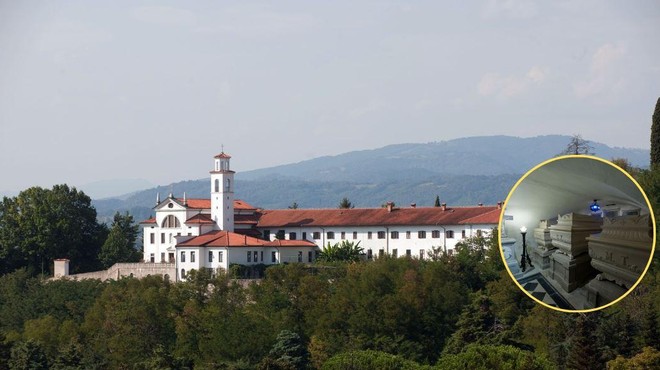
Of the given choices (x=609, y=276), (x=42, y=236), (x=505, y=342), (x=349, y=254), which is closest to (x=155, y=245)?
(x=42, y=236)

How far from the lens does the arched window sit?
56244 mm

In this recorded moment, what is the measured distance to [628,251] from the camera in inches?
150

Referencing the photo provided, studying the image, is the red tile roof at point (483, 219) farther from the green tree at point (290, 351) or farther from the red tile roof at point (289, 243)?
the green tree at point (290, 351)

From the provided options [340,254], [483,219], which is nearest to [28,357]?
[340,254]

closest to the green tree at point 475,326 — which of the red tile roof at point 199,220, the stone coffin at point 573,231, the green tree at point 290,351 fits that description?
the green tree at point 290,351

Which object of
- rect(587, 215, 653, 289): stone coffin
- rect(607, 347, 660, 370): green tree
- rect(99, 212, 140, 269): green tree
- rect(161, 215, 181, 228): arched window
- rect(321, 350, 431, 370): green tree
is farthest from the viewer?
rect(99, 212, 140, 269): green tree

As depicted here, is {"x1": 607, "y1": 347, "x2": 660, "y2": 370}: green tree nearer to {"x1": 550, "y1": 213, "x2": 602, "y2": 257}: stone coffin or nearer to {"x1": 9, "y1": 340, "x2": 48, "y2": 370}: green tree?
{"x1": 9, "y1": 340, "x2": 48, "y2": 370}: green tree

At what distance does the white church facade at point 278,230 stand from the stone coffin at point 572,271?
46337mm

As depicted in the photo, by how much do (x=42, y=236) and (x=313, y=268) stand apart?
15.1m

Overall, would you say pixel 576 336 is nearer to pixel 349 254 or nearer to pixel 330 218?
pixel 349 254

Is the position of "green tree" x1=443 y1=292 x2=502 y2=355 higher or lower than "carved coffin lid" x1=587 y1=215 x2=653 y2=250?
lower

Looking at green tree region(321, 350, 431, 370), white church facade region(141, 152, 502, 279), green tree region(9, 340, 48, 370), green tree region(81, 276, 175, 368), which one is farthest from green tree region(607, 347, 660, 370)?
white church facade region(141, 152, 502, 279)

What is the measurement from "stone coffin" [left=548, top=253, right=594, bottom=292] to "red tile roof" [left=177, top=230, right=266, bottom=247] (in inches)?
1897

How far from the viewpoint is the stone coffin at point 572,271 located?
389 centimetres
